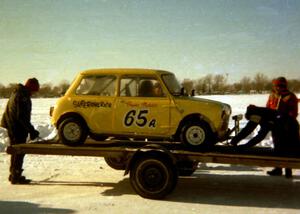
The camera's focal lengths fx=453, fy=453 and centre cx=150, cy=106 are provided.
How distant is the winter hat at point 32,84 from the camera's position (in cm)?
901

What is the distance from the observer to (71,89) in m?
8.45

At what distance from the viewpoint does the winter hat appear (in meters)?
9.01

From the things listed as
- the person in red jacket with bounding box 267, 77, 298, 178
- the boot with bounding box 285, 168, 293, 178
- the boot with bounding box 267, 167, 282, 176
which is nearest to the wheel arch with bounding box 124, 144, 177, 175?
the person in red jacket with bounding box 267, 77, 298, 178

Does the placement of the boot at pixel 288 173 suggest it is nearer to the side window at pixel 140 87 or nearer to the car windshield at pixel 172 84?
the car windshield at pixel 172 84

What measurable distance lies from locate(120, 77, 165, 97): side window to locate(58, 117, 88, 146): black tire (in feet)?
3.14

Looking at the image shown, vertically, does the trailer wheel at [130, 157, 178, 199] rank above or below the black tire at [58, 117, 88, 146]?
below

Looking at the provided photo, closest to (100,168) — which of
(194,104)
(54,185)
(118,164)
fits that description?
(118,164)

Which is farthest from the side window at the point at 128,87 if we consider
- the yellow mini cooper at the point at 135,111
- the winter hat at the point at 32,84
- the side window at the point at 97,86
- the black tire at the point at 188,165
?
the winter hat at the point at 32,84

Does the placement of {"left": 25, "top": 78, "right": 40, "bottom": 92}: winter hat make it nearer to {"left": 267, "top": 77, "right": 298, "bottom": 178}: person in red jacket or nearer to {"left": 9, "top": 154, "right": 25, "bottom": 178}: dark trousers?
{"left": 9, "top": 154, "right": 25, "bottom": 178}: dark trousers

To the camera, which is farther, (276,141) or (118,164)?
(118,164)

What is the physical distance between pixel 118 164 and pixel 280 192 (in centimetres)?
346

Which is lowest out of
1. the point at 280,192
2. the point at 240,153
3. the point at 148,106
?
the point at 280,192

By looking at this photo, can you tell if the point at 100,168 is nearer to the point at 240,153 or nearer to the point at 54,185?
the point at 54,185

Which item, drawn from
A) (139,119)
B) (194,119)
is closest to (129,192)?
(139,119)
